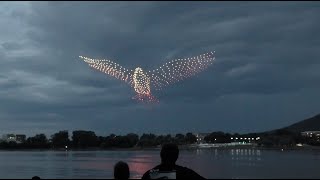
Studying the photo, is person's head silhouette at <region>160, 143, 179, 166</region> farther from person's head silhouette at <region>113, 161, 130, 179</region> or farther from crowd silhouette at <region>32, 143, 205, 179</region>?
person's head silhouette at <region>113, 161, 130, 179</region>

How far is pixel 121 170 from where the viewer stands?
6.41 meters

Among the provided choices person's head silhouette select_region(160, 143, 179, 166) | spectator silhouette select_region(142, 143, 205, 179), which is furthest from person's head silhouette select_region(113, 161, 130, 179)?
person's head silhouette select_region(160, 143, 179, 166)

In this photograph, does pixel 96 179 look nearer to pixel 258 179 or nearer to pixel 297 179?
pixel 258 179

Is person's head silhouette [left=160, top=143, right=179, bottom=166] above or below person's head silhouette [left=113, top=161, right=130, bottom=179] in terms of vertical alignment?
above

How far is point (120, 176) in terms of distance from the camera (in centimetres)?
645

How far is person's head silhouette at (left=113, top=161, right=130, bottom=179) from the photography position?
6.39 meters

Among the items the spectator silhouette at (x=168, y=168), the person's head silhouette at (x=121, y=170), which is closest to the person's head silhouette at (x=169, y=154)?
the spectator silhouette at (x=168, y=168)

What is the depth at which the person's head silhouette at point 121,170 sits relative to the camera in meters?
6.39

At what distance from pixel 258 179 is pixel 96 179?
61.1ft

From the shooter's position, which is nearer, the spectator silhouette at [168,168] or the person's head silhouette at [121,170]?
the person's head silhouette at [121,170]

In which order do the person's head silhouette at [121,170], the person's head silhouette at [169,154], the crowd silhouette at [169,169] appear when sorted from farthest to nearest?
the person's head silhouette at [169,154], the crowd silhouette at [169,169], the person's head silhouette at [121,170]

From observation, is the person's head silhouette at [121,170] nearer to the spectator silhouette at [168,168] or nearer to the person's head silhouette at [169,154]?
the spectator silhouette at [168,168]

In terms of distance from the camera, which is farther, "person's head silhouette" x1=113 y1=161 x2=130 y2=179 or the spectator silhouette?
the spectator silhouette

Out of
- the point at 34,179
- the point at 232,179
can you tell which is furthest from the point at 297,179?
the point at 34,179
